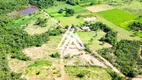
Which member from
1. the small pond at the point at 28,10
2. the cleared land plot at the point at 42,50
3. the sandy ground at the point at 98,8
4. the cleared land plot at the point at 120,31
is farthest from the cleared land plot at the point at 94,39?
the small pond at the point at 28,10

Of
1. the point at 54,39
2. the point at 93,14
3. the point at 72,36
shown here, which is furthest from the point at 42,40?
the point at 93,14

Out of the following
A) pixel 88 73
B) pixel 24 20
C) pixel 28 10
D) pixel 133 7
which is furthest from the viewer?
pixel 28 10

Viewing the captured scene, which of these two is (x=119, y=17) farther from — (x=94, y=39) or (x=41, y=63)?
(x=41, y=63)

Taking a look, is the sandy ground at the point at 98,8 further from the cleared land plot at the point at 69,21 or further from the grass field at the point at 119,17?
A: the cleared land plot at the point at 69,21

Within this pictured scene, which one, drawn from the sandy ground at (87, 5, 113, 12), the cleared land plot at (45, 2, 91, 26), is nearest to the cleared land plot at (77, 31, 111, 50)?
the cleared land plot at (45, 2, 91, 26)

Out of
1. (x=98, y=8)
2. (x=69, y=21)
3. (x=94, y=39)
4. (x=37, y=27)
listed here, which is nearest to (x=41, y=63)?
(x=94, y=39)

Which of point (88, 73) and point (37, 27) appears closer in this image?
point (88, 73)
